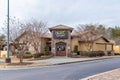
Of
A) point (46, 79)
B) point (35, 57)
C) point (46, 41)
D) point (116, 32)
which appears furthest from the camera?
point (116, 32)

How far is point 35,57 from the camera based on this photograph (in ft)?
137

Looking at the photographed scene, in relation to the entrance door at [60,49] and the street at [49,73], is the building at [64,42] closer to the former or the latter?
the entrance door at [60,49]

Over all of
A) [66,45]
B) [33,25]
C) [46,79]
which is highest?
[33,25]

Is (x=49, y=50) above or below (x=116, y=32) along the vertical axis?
below

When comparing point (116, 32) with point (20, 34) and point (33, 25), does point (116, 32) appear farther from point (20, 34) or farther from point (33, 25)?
point (20, 34)

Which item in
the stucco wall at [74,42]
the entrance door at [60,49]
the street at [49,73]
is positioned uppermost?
the stucco wall at [74,42]

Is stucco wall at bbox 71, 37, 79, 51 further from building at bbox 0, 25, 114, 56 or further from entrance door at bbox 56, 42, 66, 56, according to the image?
entrance door at bbox 56, 42, 66, 56

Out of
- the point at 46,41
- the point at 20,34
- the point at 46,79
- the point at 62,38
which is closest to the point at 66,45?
the point at 62,38

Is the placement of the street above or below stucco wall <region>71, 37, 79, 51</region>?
below

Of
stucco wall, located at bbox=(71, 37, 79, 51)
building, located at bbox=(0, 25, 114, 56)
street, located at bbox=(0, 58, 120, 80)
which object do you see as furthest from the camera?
stucco wall, located at bbox=(71, 37, 79, 51)

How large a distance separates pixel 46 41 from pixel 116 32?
1951 inches

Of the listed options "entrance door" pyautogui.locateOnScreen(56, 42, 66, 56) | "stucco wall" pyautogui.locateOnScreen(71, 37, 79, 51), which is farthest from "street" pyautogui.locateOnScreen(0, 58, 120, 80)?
"stucco wall" pyautogui.locateOnScreen(71, 37, 79, 51)

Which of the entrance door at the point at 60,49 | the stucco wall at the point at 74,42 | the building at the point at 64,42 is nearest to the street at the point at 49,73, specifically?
the building at the point at 64,42

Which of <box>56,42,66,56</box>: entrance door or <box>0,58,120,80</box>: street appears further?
<box>56,42,66,56</box>: entrance door
